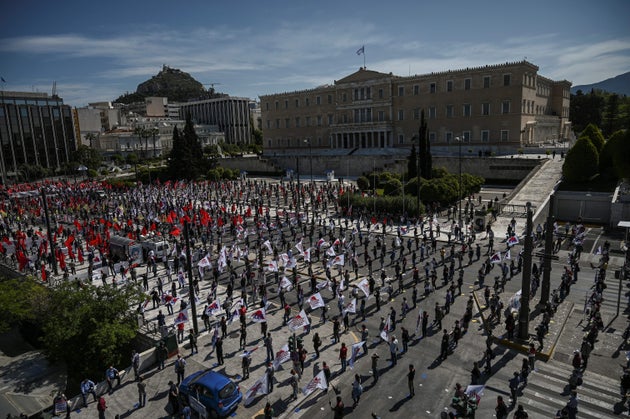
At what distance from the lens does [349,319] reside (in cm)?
1989

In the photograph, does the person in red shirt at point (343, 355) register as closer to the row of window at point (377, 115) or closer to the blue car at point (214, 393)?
the blue car at point (214, 393)

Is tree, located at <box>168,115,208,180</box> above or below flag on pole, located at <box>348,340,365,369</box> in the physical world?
above

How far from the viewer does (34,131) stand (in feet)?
342

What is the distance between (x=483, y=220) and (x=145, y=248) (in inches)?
1043

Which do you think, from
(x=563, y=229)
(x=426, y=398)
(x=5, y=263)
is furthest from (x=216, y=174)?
(x=426, y=398)

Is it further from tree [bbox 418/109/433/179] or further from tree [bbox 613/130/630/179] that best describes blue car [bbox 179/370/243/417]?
tree [bbox 418/109/433/179]

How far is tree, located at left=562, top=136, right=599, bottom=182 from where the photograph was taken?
39438 millimetres

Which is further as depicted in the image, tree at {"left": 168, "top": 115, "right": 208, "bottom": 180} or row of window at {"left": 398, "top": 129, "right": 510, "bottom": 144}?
tree at {"left": 168, "top": 115, "right": 208, "bottom": 180}

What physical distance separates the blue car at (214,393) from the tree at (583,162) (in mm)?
38779

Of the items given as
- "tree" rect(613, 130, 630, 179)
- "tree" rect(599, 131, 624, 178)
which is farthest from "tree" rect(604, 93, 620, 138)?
"tree" rect(613, 130, 630, 179)

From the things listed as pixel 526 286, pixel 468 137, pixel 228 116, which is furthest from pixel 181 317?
pixel 228 116

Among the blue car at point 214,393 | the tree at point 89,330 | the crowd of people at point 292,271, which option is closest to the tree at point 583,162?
the crowd of people at point 292,271

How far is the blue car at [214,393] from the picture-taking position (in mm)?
13172

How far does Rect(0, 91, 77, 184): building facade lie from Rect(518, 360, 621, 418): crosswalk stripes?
107 m
